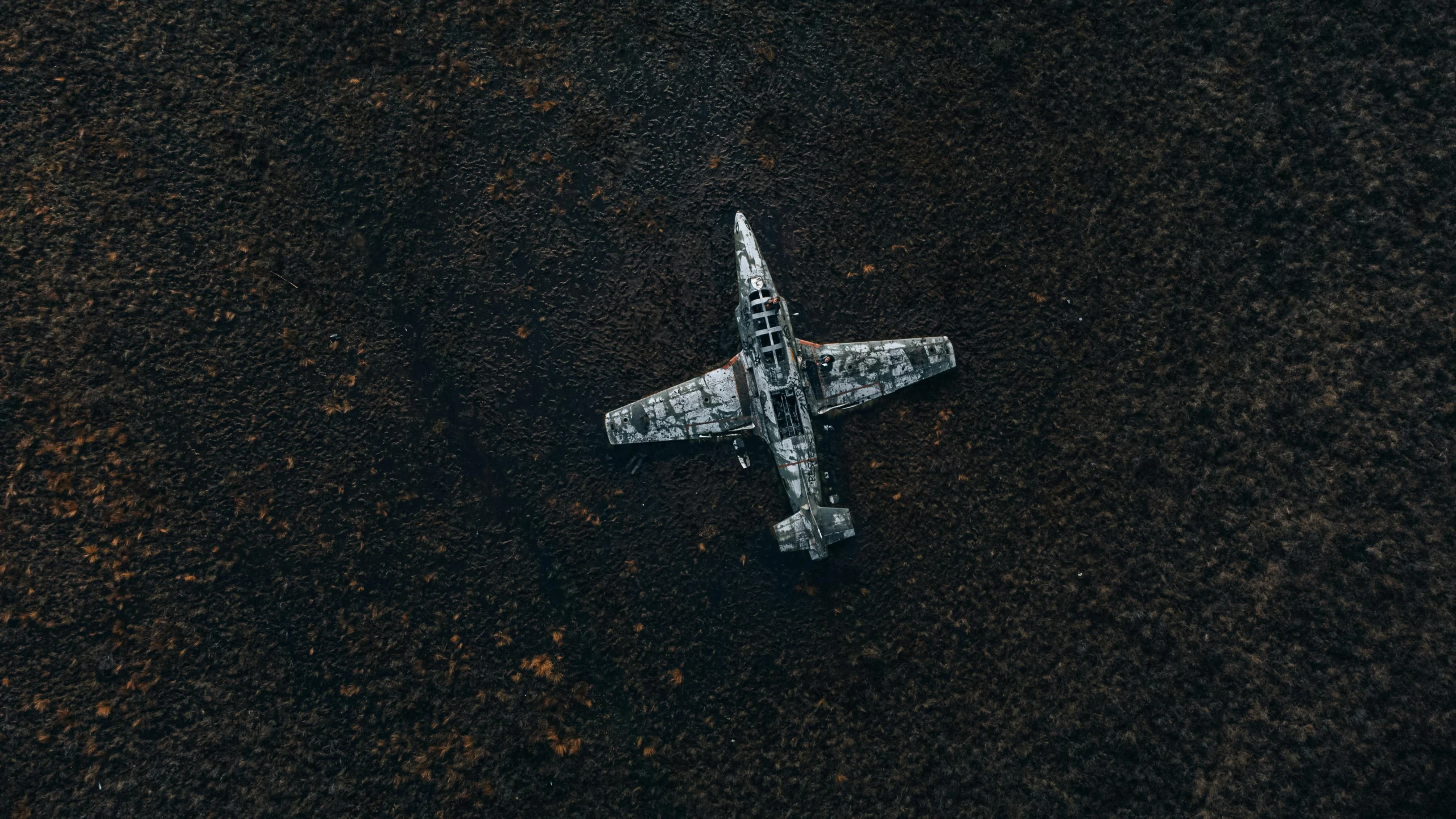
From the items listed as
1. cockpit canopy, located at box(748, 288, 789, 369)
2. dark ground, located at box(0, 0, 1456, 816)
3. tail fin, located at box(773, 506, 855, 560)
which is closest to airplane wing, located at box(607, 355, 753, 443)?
dark ground, located at box(0, 0, 1456, 816)

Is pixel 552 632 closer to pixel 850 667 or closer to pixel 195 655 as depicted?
pixel 850 667

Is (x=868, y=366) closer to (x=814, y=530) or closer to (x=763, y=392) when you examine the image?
(x=763, y=392)

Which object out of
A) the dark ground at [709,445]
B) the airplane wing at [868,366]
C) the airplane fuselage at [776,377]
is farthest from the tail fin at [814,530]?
the airplane wing at [868,366]

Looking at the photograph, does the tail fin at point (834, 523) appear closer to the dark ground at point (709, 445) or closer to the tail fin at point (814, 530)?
the tail fin at point (814, 530)

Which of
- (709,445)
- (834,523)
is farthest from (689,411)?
(834,523)

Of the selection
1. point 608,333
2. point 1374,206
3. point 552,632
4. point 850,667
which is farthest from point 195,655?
point 1374,206

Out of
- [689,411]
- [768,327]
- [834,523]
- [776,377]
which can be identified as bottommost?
[834,523]
